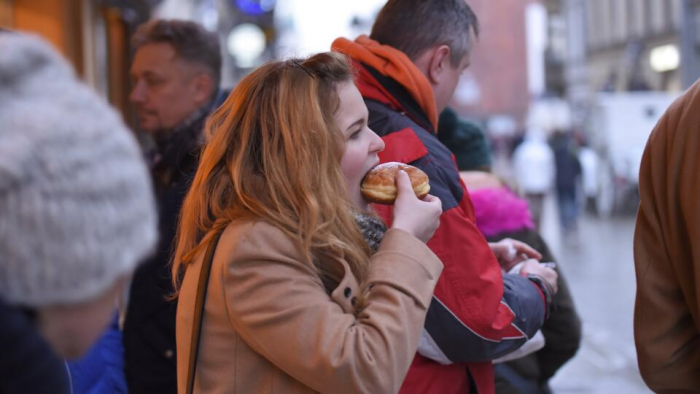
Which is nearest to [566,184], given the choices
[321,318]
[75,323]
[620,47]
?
[321,318]

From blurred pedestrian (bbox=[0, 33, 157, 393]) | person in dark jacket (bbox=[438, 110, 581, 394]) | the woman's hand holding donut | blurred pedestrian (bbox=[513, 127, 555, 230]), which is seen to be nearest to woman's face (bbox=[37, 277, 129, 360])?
blurred pedestrian (bbox=[0, 33, 157, 393])

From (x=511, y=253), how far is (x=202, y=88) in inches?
68.4

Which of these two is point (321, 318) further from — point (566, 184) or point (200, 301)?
point (566, 184)

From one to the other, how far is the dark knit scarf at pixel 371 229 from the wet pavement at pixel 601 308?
193 inches

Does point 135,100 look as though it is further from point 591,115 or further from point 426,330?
point 591,115

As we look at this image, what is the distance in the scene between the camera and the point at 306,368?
1.76 m

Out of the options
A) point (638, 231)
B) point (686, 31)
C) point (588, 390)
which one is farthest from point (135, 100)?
point (686, 31)

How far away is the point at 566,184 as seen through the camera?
49.8 ft

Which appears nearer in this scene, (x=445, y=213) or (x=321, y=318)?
(x=321, y=318)

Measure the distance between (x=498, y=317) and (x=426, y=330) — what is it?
0.20 meters

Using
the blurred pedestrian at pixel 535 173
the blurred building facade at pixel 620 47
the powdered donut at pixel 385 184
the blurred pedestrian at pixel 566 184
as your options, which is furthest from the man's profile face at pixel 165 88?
the blurred building facade at pixel 620 47

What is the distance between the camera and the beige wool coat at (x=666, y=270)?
2.25 m

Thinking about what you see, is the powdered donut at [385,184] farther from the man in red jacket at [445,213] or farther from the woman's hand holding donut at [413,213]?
the man in red jacket at [445,213]

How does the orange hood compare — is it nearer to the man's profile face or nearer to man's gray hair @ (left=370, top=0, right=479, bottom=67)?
man's gray hair @ (left=370, top=0, right=479, bottom=67)
